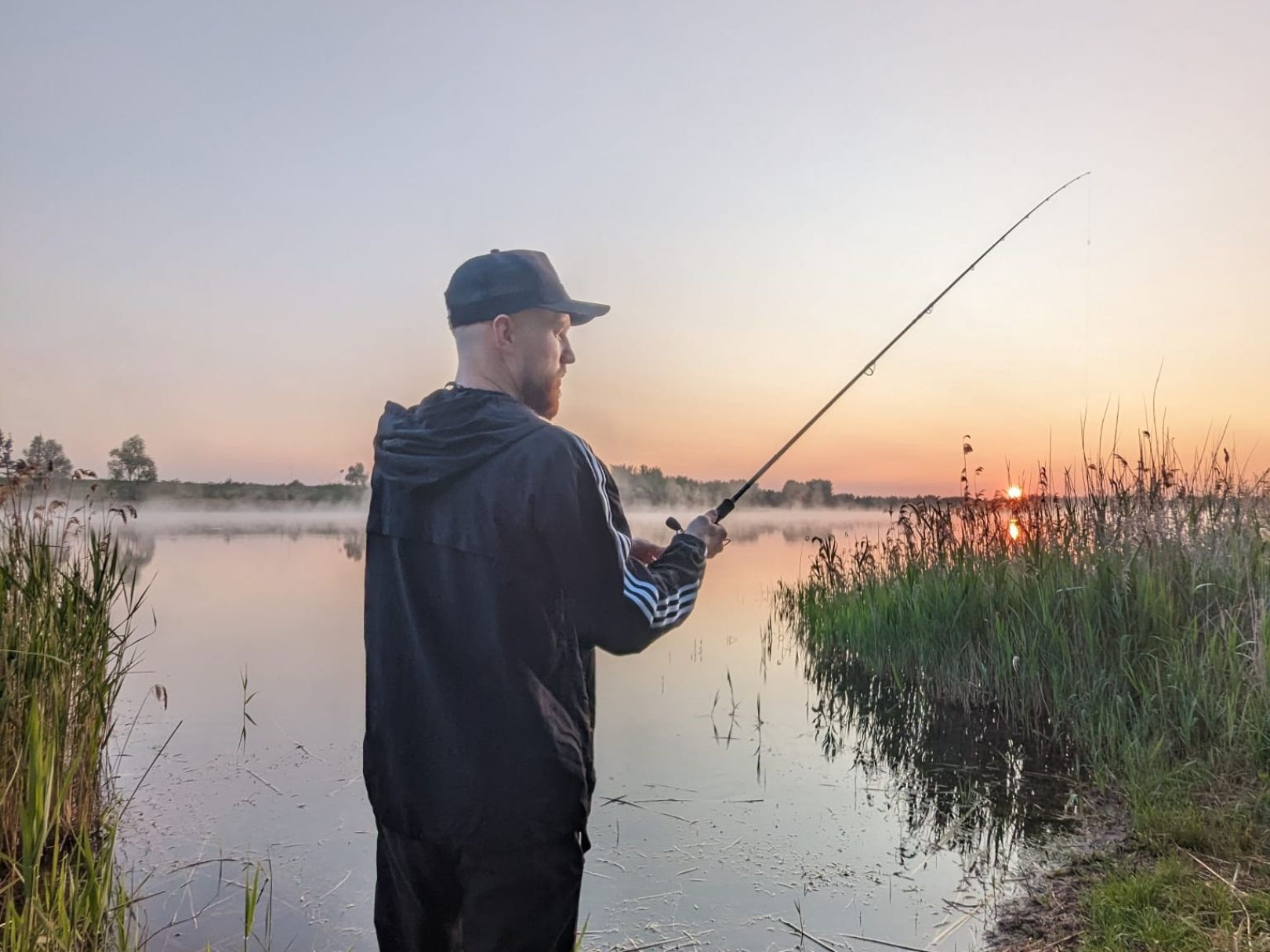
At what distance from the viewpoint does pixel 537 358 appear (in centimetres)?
187

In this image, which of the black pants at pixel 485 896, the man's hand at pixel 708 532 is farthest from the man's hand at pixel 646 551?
the black pants at pixel 485 896

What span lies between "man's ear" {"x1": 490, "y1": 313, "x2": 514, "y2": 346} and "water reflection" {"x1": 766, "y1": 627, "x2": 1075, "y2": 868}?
3.33 metres

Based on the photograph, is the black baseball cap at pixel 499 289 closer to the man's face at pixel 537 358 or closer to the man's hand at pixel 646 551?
the man's face at pixel 537 358

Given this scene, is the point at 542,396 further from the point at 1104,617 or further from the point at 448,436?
the point at 1104,617

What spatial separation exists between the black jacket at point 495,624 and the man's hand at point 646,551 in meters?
0.41

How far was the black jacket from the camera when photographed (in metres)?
1.59

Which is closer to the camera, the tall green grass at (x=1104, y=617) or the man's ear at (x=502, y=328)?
the man's ear at (x=502, y=328)

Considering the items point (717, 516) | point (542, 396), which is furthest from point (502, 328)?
point (717, 516)

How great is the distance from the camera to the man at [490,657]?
1597 mm

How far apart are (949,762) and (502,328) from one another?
4547 mm

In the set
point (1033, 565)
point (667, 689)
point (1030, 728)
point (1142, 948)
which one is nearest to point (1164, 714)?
point (1030, 728)

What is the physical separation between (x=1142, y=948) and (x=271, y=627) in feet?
35.9

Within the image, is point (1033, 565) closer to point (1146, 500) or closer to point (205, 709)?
point (1146, 500)

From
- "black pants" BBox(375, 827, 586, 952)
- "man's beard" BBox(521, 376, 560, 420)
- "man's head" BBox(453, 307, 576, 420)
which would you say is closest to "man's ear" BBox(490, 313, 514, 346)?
"man's head" BBox(453, 307, 576, 420)
